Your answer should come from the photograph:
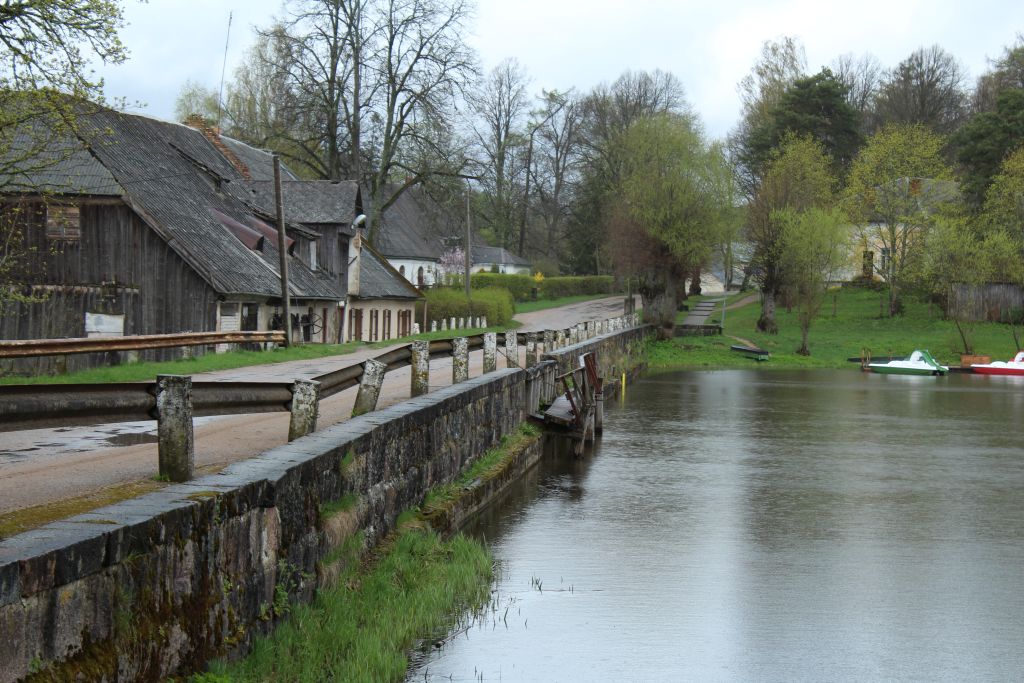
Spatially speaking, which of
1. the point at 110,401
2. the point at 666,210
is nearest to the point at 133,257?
the point at 110,401

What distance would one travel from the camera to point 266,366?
81.1ft

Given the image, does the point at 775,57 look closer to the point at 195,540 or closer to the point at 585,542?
the point at 585,542

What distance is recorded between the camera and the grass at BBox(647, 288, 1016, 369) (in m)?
52.1

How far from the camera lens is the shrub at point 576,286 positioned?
84.6m

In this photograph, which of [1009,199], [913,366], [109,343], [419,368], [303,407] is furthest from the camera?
[1009,199]

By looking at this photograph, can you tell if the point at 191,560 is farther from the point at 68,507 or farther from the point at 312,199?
the point at 312,199

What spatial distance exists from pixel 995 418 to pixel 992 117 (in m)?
41.6

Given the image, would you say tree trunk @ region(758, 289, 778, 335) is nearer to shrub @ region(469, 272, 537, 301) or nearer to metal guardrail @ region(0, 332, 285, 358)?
shrub @ region(469, 272, 537, 301)

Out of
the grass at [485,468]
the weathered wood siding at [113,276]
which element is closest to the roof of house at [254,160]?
the weathered wood siding at [113,276]

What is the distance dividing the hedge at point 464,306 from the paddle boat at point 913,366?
751 inches

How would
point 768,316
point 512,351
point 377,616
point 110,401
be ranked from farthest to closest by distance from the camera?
point 768,316 < point 512,351 < point 377,616 < point 110,401

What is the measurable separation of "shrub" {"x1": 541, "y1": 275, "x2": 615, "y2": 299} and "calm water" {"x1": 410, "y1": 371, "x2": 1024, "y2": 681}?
196 feet

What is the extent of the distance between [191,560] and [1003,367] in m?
49.1

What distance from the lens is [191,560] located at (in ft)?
20.2
